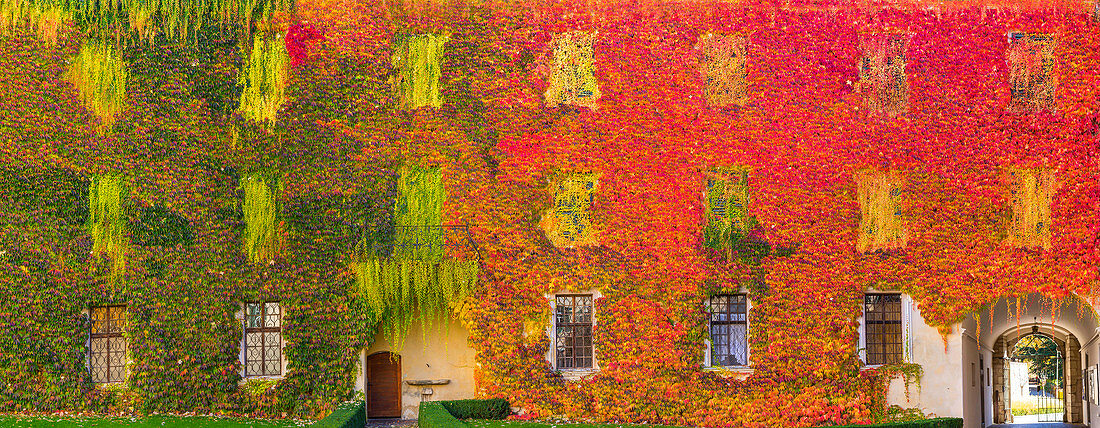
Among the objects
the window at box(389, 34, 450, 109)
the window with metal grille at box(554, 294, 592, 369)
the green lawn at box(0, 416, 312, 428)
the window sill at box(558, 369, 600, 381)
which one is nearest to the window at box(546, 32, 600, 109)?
the window at box(389, 34, 450, 109)

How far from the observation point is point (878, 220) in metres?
20.5

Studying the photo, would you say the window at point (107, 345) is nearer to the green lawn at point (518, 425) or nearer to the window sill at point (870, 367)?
the green lawn at point (518, 425)

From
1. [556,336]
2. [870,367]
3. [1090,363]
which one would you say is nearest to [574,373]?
[556,336]

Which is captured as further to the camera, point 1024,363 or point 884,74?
point 1024,363

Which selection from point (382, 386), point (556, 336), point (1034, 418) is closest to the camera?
point (556, 336)

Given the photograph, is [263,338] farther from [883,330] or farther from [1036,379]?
[1036,379]

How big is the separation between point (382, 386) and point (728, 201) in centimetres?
781

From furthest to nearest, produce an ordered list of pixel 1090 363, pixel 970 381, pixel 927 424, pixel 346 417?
pixel 1090 363, pixel 970 381, pixel 927 424, pixel 346 417

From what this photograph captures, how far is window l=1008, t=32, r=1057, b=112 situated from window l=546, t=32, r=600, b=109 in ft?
27.5

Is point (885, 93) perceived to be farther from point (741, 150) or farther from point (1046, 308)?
point (1046, 308)

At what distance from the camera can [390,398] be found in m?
20.9

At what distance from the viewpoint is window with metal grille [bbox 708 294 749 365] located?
20703 mm

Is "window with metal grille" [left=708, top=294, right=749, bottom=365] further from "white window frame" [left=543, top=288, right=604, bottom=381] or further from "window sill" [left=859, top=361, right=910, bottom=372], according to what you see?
"white window frame" [left=543, top=288, right=604, bottom=381]

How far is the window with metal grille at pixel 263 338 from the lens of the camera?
66.8 ft
